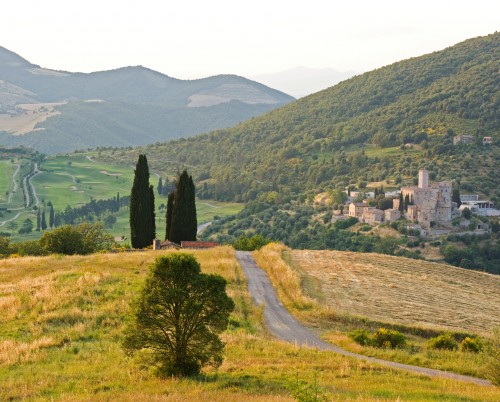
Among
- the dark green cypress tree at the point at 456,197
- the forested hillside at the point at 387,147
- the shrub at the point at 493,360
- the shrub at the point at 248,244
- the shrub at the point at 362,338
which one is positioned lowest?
the shrub at the point at 362,338

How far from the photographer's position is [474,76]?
593 feet

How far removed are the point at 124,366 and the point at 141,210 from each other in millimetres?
38628

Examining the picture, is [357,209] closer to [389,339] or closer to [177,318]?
[389,339]

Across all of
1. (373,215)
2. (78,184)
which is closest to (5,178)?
(78,184)

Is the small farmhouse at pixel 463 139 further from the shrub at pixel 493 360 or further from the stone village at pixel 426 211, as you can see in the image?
the shrub at pixel 493 360

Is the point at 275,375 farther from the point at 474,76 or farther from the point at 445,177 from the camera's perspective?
the point at 474,76

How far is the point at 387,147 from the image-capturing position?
163750mm

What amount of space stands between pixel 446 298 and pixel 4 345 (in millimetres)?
26460

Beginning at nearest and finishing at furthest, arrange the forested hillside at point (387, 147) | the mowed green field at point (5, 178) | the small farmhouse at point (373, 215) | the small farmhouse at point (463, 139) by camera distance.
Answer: the small farmhouse at point (373, 215), the forested hillside at point (387, 147), the small farmhouse at point (463, 139), the mowed green field at point (5, 178)

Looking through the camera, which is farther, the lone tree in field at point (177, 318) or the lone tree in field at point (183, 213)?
the lone tree in field at point (183, 213)

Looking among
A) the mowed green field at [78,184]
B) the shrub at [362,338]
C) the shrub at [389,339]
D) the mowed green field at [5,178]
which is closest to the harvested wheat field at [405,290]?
the shrub at [389,339]

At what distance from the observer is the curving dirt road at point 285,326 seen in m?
19.5

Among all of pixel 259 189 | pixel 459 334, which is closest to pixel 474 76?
pixel 259 189

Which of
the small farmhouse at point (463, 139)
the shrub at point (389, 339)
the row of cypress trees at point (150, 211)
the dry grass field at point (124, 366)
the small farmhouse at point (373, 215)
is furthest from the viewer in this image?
the small farmhouse at point (463, 139)
